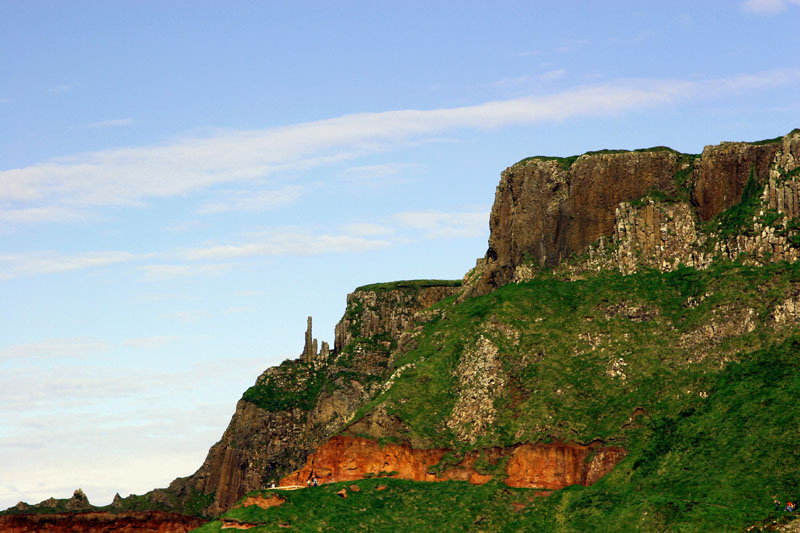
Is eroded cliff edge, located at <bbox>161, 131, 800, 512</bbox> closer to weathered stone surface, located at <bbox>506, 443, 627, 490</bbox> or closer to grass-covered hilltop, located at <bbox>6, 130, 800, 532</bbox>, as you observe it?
grass-covered hilltop, located at <bbox>6, 130, 800, 532</bbox>

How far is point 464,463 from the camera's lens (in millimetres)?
158250

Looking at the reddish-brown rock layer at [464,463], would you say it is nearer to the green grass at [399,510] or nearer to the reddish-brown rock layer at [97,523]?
the green grass at [399,510]

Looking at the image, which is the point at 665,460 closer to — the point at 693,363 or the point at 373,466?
the point at 693,363

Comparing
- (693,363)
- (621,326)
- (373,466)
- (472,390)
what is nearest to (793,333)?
(693,363)

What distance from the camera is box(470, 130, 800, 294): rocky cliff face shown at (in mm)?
162250

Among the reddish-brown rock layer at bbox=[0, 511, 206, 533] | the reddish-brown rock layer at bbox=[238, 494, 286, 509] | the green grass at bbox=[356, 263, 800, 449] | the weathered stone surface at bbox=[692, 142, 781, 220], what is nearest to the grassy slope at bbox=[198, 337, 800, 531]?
the reddish-brown rock layer at bbox=[238, 494, 286, 509]

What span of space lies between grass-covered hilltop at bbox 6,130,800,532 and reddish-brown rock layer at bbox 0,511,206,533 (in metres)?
39.0

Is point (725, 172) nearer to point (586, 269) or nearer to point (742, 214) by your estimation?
point (742, 214)

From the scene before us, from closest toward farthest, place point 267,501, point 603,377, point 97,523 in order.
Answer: point 267,501, point 603,377, point 97,523

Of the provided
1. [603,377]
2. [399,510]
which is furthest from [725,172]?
[399,510]

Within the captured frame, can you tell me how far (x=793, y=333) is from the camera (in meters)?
149

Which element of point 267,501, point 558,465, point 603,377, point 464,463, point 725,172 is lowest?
point 267,501

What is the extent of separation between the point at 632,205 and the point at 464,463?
37.2m

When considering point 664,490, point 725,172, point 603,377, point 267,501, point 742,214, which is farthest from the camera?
point 725,172
